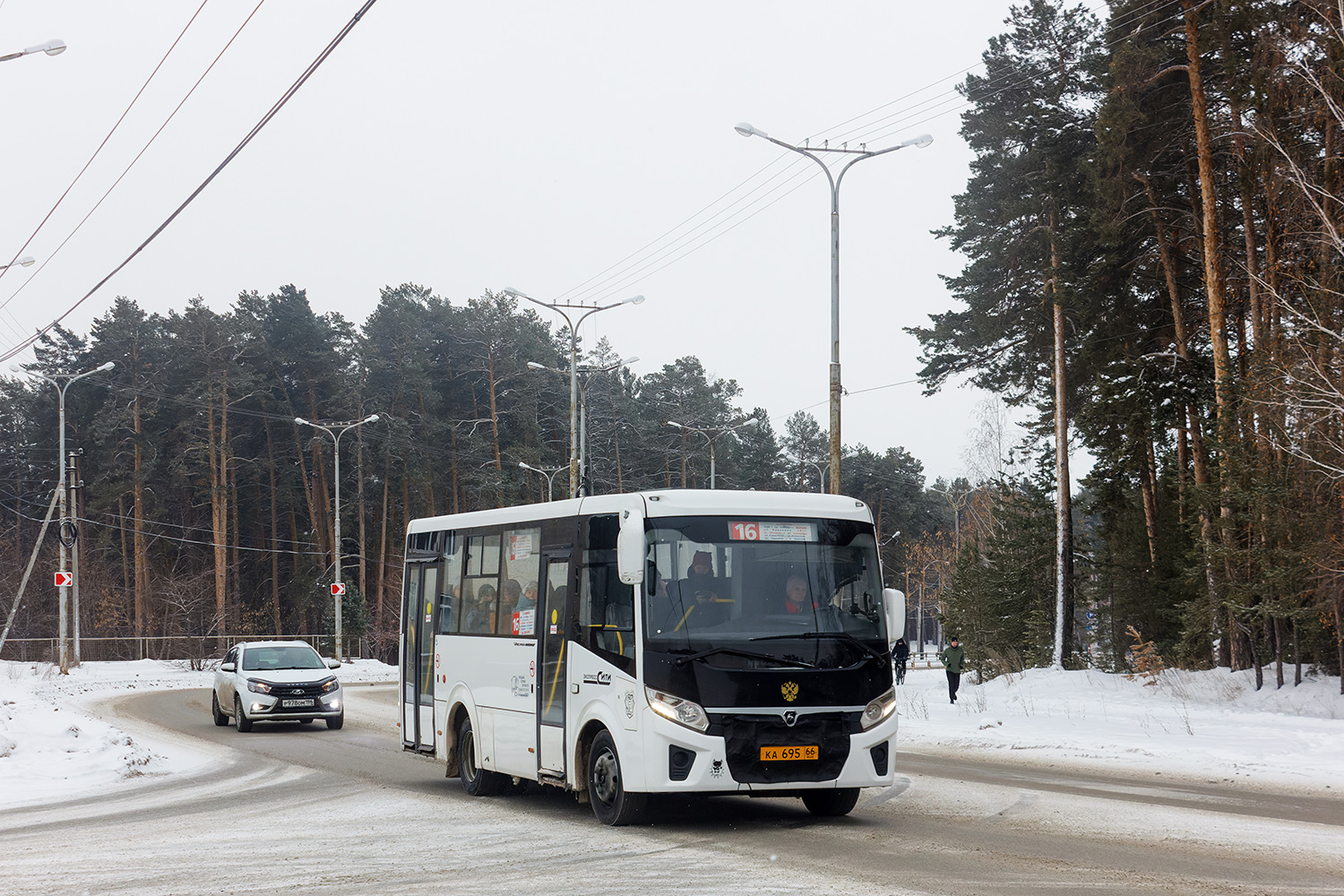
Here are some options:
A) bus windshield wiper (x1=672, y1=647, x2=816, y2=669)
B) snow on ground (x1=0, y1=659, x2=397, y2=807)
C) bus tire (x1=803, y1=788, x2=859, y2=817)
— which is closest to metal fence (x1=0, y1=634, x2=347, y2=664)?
snow on ground (x1=0, y1=659, x2=397, y2=807)

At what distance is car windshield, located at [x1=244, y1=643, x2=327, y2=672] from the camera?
25.9 metres

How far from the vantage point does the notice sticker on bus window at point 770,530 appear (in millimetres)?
11750

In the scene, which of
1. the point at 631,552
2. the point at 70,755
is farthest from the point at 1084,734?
the point at 70,755

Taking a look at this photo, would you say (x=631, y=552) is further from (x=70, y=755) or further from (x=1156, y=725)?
(x=1156, y=725)

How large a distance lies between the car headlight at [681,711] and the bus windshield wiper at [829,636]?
74 cm

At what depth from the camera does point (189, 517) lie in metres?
77.9

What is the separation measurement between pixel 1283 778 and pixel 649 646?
8.36 meters

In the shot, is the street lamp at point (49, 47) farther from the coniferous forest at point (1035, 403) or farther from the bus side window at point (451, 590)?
the coniferous forest at point (1035, 403)

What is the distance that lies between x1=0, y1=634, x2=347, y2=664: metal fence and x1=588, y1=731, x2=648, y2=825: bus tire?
55099 mm

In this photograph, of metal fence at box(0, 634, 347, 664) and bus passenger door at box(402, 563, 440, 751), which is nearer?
bus passenger door at box(402, 563, 440, 751)

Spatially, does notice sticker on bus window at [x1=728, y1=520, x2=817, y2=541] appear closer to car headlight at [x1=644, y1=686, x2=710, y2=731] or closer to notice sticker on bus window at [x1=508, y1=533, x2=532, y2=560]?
car headlight at [x1=644, y1=686, x2=710, y2=731]

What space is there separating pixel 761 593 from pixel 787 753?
1335 mm

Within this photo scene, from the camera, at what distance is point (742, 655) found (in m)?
Result: 11.2

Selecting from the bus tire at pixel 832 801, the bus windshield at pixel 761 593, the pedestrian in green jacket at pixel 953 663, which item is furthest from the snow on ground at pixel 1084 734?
the bus windshield at pixel 761 593
